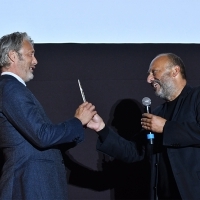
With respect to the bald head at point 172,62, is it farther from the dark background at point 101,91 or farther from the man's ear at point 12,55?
the man's ear at point 12,55

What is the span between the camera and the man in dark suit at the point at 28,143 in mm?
2311

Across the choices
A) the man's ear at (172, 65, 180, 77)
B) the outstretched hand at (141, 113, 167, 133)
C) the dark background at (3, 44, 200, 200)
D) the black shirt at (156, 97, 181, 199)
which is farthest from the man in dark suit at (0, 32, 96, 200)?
the dark background at (3, 44, 200, 200)

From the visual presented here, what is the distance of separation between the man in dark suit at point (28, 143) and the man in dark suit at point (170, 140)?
0.52 metres

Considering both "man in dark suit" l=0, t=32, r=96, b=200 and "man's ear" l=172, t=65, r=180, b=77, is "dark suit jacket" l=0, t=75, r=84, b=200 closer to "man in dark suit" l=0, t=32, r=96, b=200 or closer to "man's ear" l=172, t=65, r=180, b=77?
"man in dark suit" l=0, t=32, r=96, b=200

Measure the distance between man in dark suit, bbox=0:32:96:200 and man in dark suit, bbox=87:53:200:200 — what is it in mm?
516

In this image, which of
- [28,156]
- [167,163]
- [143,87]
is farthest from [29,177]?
[143,87]

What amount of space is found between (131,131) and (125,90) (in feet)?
0.93

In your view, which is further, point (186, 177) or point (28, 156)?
point (186, 177)

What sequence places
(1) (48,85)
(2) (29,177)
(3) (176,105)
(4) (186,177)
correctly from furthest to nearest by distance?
1. (1) (48,85)
2. (3) (176,105)
3. (4) (186,177)
4. (2) (29,177)

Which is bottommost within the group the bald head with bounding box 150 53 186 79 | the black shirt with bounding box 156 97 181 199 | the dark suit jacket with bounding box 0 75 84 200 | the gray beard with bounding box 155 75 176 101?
the black shirt with bounding box 156 97 181 199

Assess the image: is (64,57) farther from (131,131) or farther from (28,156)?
(28,156)

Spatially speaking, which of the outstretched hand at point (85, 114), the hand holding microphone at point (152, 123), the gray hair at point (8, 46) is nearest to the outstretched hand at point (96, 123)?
the hand holding microphone at point (152, 123)

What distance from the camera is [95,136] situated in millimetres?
3383

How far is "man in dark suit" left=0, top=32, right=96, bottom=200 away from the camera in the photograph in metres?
2.31
